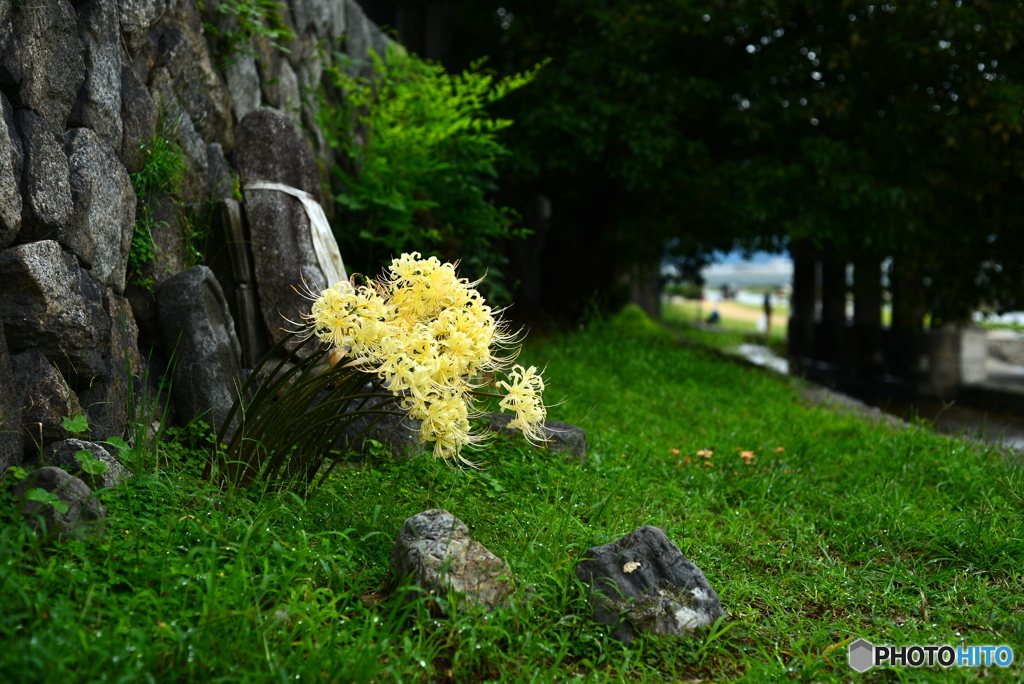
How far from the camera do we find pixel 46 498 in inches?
95.0

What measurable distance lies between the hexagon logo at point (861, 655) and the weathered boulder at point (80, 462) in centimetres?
269

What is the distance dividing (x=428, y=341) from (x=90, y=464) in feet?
4.03

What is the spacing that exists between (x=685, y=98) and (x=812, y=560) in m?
6.58

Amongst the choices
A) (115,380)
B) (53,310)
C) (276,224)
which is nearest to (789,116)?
(276,224)

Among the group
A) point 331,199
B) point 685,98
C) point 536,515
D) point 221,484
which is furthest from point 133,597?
point 685,98

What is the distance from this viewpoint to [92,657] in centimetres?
207

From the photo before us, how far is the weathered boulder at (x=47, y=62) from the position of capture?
319 centimetres

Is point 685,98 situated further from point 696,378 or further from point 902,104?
point 696,378

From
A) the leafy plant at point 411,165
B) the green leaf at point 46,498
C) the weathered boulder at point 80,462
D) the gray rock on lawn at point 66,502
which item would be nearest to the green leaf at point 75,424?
the weathered boulder at point 80,462

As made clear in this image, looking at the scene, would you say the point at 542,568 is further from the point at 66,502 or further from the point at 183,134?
the point at 183,134

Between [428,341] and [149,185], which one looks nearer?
[428,341]

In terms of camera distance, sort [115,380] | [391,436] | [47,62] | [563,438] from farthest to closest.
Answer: [563,438], [391,436], [115,380], [47,62]

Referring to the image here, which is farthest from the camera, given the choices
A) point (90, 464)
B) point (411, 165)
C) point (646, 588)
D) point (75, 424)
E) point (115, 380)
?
point (411, 165)

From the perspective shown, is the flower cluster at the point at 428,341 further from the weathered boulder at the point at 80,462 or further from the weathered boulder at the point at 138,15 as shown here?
the weathered boulder at the point at 138,15
